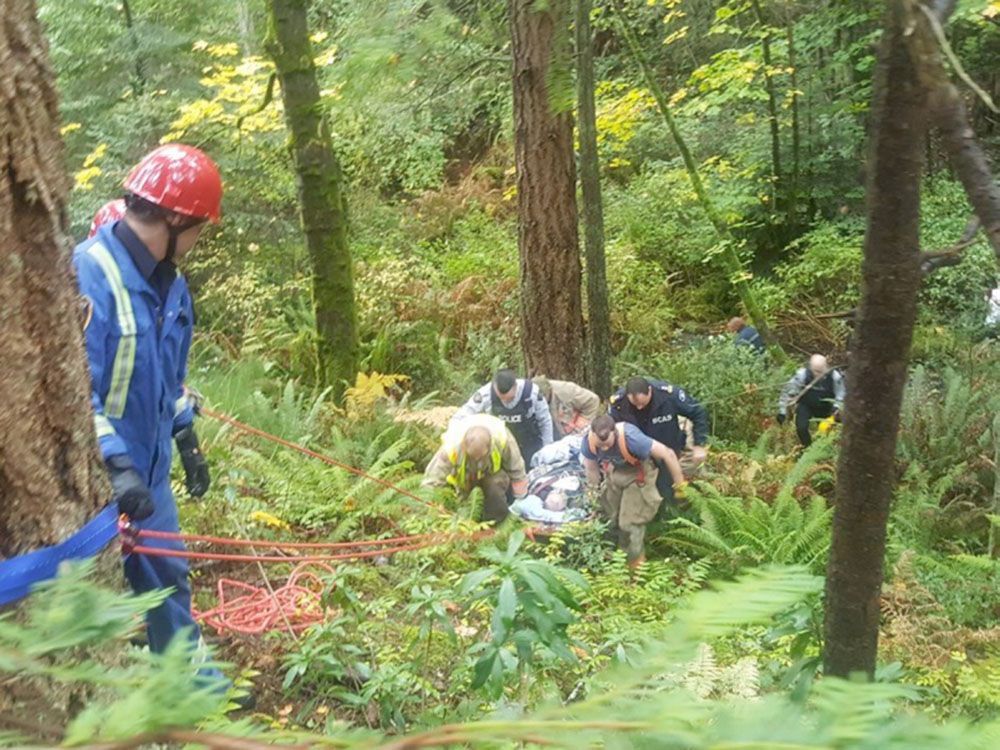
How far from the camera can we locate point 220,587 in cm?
450

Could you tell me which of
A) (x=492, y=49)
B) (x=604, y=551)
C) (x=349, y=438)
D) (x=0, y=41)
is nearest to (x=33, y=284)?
(x=0, y=41)

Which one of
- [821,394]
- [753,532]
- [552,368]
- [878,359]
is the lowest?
[753,532]

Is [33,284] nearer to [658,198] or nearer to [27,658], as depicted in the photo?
[27,658]

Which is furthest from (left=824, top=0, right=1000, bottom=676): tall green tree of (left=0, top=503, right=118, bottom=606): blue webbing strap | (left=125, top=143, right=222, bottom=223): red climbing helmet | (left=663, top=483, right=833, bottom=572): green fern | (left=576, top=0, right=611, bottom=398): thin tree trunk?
(left=576, top=0, right=611, bottom=398): thin tree trunk

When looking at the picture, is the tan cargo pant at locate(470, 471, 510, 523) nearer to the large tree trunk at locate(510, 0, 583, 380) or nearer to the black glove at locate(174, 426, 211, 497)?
the large tree trunk at locate(510, 0, 583, 380)

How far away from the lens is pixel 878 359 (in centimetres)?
240

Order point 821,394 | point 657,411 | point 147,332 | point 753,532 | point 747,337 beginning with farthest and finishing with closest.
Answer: point 747,337 < point 821,394 < point 657,411 < point 753,532 < point 147,332

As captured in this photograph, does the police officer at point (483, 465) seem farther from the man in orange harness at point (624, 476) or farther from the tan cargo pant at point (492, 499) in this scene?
the man in orange harness at point (624, 476)

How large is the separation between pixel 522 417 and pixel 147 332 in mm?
4528

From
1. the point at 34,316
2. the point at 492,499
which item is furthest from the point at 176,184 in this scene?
the point at 492,499

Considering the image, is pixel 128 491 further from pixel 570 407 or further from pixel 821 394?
pixel 821 394

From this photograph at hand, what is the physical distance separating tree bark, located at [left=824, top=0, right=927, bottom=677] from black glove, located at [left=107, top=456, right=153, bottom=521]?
2222 millimetres

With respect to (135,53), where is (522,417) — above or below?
below

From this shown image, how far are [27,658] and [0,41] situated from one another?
1321 mm
